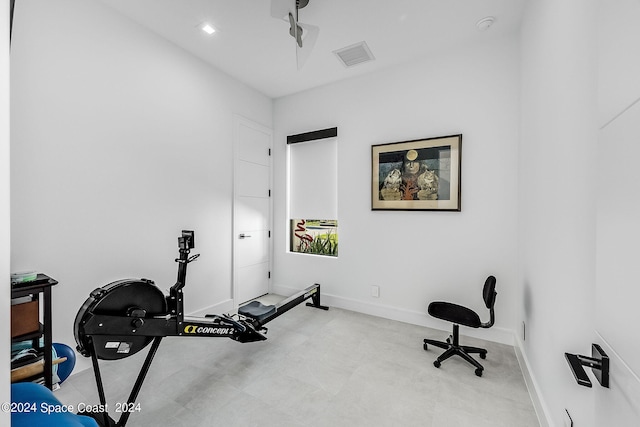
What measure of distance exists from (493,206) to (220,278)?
130 inches

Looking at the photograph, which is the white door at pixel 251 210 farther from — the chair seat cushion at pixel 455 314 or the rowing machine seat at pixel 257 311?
the chair seat cushion at pixel 455 314

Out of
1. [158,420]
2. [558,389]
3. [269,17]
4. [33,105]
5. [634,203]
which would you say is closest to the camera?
[634,203]

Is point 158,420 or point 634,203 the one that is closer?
point 634,203

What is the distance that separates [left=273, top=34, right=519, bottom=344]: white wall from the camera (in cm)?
268

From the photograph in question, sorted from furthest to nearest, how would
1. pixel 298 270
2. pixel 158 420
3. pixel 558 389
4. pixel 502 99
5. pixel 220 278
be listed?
1. pixel 298 270
2. pixel 220 278
3. pixel 502 99
4. pixel 158 420
5. pixel 558 389

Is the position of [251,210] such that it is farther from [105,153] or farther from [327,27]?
[327,27]

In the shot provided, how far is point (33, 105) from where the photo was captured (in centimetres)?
192

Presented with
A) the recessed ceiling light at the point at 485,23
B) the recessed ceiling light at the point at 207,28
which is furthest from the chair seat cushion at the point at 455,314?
the recessed ceiling light at the point at 207,28

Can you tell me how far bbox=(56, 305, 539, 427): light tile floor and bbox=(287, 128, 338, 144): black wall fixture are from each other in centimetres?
259

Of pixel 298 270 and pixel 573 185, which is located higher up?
pixel 573 185

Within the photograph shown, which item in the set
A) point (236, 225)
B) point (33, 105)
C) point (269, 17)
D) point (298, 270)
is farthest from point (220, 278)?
point (269, 17)

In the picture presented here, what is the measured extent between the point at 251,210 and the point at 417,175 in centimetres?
234

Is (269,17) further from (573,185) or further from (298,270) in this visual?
(298,270)

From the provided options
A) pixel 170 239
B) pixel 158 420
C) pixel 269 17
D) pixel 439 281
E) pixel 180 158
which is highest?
pixel 269 17
